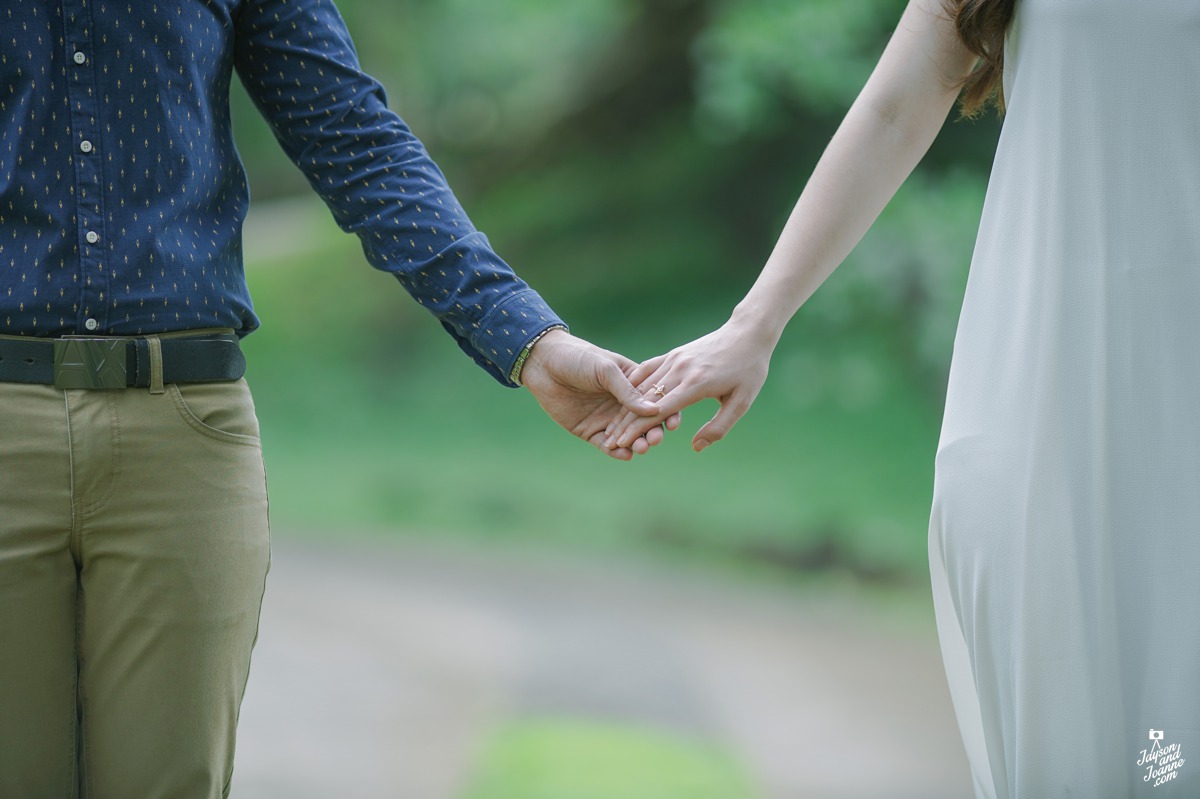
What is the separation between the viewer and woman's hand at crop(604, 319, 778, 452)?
200 centimetres

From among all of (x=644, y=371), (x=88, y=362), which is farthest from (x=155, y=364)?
(x=644, y=371)

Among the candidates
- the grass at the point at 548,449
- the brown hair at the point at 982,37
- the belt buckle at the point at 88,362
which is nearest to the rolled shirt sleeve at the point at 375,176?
the belt buckle at the point at 88,362

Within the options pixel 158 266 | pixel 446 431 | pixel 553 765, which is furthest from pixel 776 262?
pixel 446 431

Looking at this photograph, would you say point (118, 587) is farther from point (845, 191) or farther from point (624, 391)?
point (845, 191)

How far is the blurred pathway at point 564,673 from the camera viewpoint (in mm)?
4352

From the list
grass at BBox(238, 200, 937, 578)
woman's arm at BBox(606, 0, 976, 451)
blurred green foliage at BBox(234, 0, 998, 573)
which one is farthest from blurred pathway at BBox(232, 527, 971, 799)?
woman's arm at BBox(606, 0, 976, 451)

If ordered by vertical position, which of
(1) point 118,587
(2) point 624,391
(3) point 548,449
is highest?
(3) point 548,449

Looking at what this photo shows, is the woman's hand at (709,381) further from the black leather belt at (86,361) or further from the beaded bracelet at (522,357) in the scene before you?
the black leather belt at (86,361)

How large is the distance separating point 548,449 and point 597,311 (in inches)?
42.3

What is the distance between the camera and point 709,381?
2014 mm

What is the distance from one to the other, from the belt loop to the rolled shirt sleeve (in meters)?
0.36

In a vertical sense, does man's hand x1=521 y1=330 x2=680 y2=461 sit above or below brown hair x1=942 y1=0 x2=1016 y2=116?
below

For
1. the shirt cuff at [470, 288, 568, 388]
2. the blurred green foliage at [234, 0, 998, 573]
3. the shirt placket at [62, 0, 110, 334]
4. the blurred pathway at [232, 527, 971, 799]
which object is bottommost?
the blurred pathway at [232, 527, 971, 799]

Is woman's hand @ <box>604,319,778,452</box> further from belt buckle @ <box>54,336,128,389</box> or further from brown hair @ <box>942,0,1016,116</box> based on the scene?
belt buckle @ <box>54,336,128,389</box>
